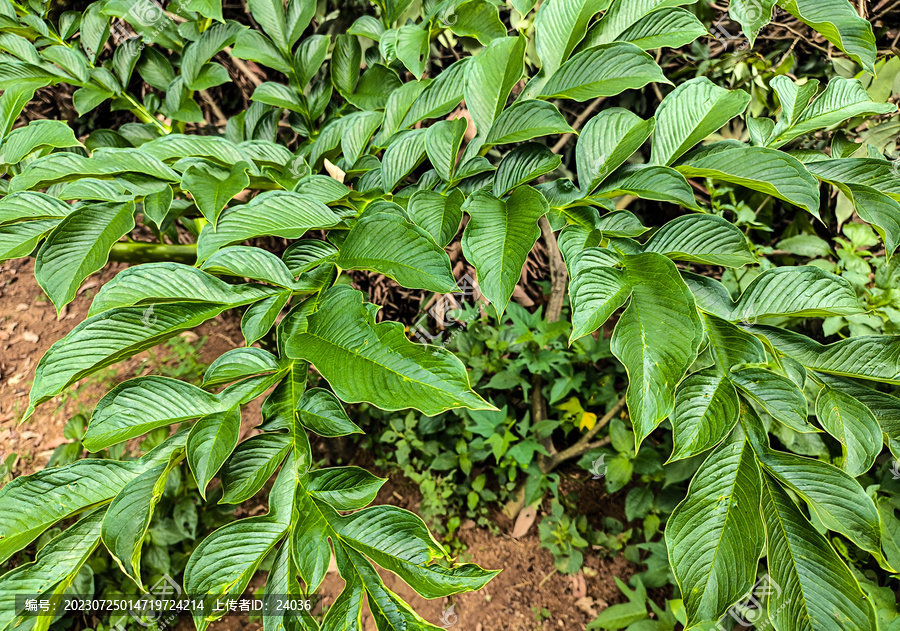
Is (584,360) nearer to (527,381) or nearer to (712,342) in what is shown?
(527,381)

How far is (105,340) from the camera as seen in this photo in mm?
590

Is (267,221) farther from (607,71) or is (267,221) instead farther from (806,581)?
(806,581)

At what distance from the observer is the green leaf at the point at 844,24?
2.32 ft

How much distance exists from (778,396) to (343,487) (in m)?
0.51

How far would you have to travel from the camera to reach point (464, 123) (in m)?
0.69

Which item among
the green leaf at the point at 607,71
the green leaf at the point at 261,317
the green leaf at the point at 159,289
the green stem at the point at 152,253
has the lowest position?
the green stem at the point at 152,253

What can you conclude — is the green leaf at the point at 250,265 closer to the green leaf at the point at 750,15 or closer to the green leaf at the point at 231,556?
the green leaf at the point at 231,556

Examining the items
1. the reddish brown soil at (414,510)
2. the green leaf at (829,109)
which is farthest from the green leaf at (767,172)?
the reddish brown soil at (414,510)

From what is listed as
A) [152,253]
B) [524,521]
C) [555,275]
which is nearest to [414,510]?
[524,521]

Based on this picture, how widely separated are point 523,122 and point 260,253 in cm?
40

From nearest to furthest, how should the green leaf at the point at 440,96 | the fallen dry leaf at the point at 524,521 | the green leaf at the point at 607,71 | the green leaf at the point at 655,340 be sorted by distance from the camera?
the green leaf at the point at 655,340
the green leaf at the point at 607,71
the green leaf at the point at 440,96
the fallen dry leaf at the point at 524,521

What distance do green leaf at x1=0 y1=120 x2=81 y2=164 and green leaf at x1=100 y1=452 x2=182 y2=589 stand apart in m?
0.67

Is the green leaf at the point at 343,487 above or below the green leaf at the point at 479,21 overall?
below

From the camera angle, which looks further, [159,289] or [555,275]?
[555,275]
